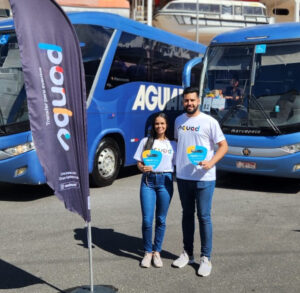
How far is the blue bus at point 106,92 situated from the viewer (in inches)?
307

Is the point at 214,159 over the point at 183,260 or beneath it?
over

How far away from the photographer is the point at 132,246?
5777 millimetres

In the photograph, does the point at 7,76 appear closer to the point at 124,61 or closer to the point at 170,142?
the point at 124,61

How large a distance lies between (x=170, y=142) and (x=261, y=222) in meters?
2.47

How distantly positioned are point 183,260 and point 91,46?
502 cm

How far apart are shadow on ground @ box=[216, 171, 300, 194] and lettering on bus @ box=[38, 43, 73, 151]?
599 centimetres

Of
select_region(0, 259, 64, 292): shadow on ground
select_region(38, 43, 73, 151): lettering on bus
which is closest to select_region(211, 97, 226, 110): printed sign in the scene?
select_region(0, 259, 64, 292): shadow on ground

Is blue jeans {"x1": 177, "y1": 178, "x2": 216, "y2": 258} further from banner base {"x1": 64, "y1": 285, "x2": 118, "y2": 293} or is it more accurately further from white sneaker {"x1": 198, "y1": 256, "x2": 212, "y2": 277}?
banner base {"x1": 64, "y1": 285, "x2": 118, "y2": 293}

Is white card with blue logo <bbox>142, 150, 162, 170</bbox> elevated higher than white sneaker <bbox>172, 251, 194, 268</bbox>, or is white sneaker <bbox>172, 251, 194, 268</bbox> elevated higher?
white card with blue logo <bbox>142, 150, 162, 170</bbox>

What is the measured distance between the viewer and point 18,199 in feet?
27.2

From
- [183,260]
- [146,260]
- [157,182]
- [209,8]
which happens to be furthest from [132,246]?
[209,8]

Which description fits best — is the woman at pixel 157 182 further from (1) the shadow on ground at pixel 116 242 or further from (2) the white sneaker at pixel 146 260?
(1) the shadow on ground at pixel 116 242

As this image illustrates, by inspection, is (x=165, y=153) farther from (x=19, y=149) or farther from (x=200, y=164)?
(x=19, y=149)

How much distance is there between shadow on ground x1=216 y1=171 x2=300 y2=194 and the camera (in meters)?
9.37
